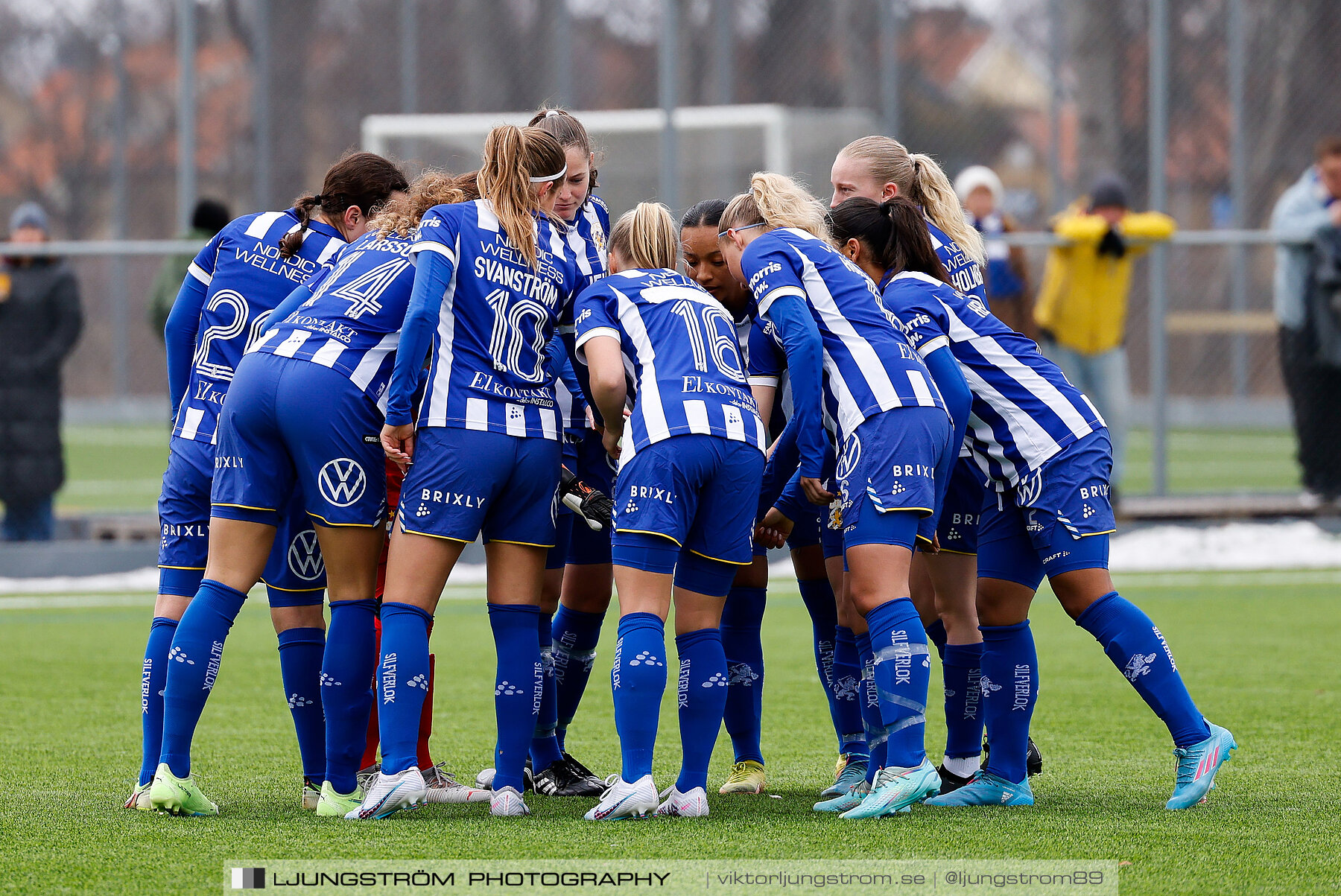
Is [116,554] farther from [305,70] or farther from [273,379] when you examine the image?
[305,70]

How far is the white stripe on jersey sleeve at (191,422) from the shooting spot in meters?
4.65

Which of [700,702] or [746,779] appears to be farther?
[746,779]

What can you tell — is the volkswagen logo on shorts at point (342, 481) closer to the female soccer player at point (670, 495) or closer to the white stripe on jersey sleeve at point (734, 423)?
the female soccer player at point (670, 495)

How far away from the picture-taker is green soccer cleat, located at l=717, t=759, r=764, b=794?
475 cm

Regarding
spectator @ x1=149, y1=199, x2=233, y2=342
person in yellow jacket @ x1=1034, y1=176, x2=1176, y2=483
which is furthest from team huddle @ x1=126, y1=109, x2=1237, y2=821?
person in yellow jacket @ x1=1034, y1=176, x2=1176, y2=483

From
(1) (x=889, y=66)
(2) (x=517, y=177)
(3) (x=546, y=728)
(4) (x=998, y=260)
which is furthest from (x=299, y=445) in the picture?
(1) (x=889, y=66)

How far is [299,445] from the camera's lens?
4.25m

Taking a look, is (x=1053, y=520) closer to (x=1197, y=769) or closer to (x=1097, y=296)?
(x=1197, y=769)

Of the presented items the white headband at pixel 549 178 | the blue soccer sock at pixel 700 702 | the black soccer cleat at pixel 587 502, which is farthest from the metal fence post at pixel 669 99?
the blue soccer sock at pixel 700 702

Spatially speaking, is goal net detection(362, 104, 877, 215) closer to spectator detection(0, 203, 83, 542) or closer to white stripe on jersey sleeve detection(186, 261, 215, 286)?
spectator detection(0, 203, 83, 542)

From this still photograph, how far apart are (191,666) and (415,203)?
4.60 ft

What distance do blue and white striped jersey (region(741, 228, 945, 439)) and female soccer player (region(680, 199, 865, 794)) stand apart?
343mm

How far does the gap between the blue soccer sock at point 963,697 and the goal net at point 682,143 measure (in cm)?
1083

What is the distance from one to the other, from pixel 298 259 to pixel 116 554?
652cm
